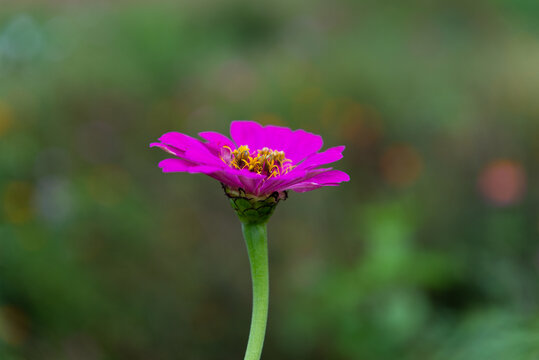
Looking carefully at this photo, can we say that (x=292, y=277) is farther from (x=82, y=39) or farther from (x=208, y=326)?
(x=82, y=39)

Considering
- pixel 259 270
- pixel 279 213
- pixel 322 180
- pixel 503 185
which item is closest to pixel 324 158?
pixel 322 180

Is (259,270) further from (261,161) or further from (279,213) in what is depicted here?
(279,213)

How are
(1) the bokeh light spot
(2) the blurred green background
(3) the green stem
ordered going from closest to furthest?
(3) the green stem → (2) the blurred green background → (1) the bokeh light spot

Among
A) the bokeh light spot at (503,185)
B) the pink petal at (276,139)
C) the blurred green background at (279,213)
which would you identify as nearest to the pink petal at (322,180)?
the pink petal at (276,139)

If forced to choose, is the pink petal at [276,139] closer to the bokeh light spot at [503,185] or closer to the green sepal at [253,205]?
the green sepal at [253,205]

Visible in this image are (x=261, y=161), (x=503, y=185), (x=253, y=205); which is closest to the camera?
(x=253, y=205)

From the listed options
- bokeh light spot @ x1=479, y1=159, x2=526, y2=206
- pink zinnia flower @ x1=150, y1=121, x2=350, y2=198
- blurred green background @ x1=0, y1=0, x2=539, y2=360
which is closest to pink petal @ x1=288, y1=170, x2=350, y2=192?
pink zinnia flower @ x1=150, y1=121, x2=350, y2=198

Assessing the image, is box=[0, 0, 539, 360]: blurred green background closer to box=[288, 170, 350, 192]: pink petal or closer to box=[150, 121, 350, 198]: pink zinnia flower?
box=[150, 121, 350, 198]: pink zinnia flower
